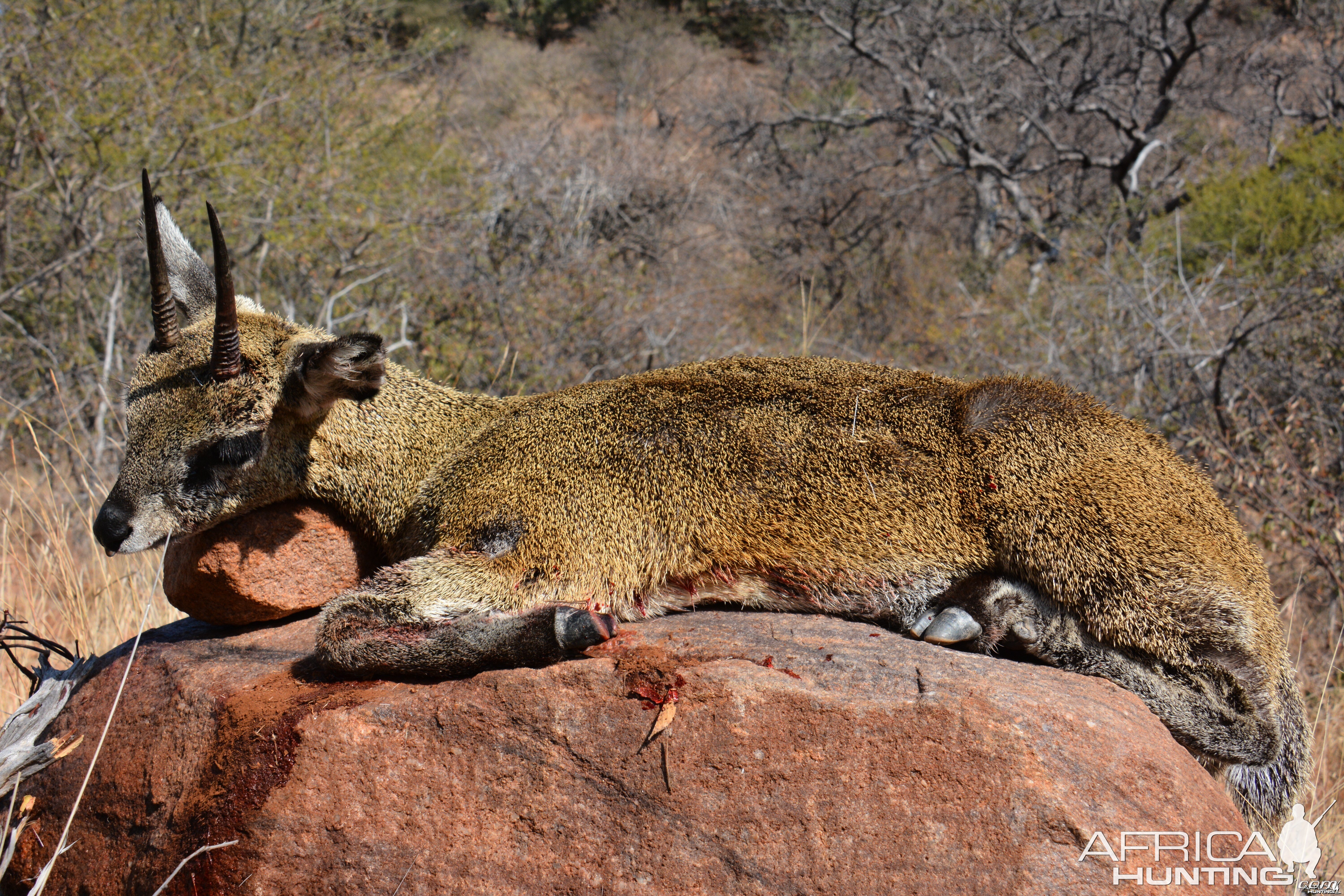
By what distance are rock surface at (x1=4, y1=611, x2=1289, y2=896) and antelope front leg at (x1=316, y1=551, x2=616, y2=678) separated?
115 mm

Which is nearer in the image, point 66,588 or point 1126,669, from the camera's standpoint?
point 1126,669

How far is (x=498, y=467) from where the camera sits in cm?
528

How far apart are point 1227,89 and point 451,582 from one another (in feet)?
87.9

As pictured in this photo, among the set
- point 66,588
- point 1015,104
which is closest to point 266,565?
point 66,588

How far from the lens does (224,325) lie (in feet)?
15.7

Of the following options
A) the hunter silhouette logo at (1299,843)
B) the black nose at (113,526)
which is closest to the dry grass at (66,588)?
the black nose at (113,526)

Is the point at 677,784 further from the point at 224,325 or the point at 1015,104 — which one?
the point at 1015,104

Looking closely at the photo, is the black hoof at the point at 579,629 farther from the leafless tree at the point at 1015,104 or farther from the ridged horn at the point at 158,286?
the leafless tree at the point at 1015,104

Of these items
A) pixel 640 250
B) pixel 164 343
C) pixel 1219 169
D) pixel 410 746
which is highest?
pixel 164 343

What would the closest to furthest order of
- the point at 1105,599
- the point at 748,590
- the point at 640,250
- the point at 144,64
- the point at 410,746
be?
the point at 410,746, the point at 1105,599, the point at 748,590, the point at 144,64, the point at 640,250

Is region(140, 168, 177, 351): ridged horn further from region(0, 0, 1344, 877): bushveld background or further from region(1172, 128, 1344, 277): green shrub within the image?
region(1172, 128, 1344, 277): green shrub

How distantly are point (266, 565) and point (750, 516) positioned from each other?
2.41 metres

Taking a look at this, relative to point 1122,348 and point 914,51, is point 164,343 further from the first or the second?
point 914,51

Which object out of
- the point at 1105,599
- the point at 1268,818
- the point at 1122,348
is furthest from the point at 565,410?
the point at 1122,348
